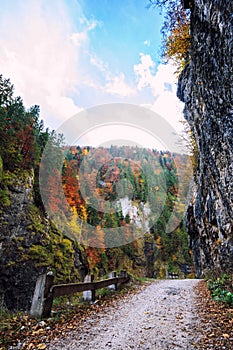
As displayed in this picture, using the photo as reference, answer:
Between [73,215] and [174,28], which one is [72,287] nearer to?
[174,28]

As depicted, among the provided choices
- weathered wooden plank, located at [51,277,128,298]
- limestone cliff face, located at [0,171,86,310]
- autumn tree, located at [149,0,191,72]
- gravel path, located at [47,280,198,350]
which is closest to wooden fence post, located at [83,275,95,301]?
weathered wooden plank, located at [51,277,128,298]

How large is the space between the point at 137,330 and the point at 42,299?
7.06ft

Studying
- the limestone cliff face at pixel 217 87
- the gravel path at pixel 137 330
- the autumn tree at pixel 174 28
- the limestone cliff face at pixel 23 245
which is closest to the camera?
the gravel path at pixel 137 330

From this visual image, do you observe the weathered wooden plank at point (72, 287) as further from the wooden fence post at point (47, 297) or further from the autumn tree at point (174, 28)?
the autumn tree at point (174, 28)

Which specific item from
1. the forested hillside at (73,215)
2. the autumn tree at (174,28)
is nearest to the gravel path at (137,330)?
the forested hillside at (73,215)

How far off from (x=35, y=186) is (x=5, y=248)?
6614 mm

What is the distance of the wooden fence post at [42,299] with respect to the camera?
16.0 feet

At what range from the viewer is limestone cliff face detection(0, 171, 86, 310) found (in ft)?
35.0

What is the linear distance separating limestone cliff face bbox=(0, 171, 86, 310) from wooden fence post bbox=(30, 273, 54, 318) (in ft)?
19.0

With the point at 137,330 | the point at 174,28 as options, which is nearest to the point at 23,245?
the point at 137,330

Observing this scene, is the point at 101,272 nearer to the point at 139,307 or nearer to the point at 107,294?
the point at 107,294

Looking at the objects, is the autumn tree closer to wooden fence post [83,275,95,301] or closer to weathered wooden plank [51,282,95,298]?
weathered wooden plank [51,282,95,298]

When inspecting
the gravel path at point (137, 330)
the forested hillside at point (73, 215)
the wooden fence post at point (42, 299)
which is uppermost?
the forested hillside at point (73, 215)

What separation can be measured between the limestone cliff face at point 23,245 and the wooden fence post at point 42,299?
5.80 meters
